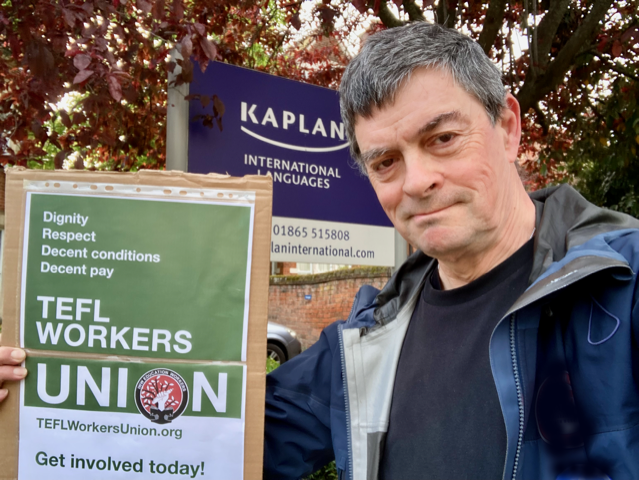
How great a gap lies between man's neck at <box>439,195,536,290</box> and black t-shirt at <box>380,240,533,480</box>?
0.03 m

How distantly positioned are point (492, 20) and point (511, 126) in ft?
6.53

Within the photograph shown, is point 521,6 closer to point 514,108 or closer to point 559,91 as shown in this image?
point 559,91

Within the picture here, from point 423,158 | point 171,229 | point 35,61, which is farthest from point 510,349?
point 35,61

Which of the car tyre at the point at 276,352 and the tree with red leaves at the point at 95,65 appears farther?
the car tyre at the point at 276,352

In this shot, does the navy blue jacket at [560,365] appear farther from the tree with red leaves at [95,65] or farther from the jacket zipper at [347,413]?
the tree with red leaves at [95,65]

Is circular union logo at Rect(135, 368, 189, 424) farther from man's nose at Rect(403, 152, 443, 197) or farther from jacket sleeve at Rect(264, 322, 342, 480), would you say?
man's nose at Rect(403, 152, 443, 197)

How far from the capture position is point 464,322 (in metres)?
1.43

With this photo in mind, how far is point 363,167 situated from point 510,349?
2.23ft

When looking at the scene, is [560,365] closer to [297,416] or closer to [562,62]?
[297,416]

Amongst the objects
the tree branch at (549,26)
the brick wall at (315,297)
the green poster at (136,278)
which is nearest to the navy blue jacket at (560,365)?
the green poster at (136,278)

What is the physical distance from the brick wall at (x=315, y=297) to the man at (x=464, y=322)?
346 inches

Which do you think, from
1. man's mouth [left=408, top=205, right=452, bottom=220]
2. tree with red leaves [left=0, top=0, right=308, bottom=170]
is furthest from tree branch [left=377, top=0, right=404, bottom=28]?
man's mouth [left=408, top=205, right=452, bottom=220]

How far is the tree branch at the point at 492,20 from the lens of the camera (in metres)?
3.15

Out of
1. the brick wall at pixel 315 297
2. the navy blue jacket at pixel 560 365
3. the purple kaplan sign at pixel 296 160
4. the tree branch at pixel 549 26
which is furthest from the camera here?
the brick wall at pixel 315 297
